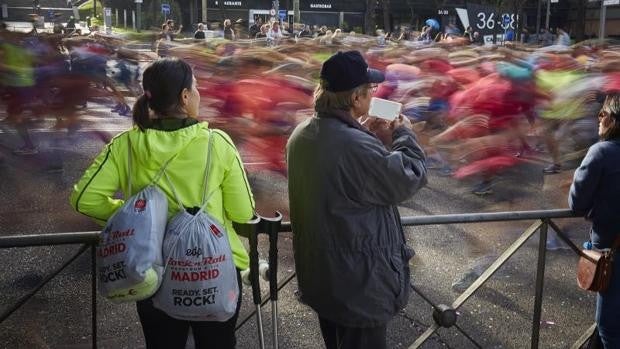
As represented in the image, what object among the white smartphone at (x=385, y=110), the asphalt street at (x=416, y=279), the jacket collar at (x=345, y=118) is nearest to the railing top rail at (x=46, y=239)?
the jacket collar at (x=345, y=118)

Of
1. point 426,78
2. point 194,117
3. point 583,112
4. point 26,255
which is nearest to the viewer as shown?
point 194,117

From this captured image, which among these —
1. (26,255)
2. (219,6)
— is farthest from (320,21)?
(26,255)

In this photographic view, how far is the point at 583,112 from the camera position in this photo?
7.18 metres

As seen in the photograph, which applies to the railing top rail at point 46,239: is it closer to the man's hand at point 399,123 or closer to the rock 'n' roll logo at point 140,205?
the rock 'n' roll logo at point 140,205

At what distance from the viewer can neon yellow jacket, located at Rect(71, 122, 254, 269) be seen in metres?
2.39

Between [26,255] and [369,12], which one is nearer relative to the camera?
[26,255]

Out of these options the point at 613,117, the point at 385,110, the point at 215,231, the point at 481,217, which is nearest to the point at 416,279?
the point at 481,217

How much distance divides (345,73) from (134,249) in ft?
3.18

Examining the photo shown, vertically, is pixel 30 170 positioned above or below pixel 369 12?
below

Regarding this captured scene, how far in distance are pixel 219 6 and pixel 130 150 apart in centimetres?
4812

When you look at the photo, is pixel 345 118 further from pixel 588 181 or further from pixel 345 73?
pixel 588 181

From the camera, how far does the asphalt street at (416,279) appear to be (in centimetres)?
436

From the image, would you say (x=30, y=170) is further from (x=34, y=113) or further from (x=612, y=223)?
(x=612, y=223)

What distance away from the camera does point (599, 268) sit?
10.5 ft
